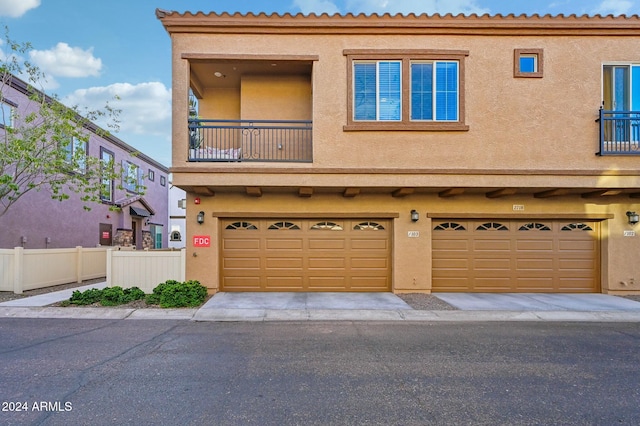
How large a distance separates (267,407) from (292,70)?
29.0 feet

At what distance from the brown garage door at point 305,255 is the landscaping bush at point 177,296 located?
142 cm

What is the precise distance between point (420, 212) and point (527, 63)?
4981mm

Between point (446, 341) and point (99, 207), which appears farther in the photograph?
point (99, 207)

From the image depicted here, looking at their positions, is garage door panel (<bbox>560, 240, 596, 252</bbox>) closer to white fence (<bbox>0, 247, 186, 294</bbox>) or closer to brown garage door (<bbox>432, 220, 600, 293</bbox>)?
brown garage door (<bbox>432, 220, 600, 293</bbox>)

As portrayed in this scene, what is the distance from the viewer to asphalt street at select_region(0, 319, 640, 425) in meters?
3.56

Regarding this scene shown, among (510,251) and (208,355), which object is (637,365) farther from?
(208,355)

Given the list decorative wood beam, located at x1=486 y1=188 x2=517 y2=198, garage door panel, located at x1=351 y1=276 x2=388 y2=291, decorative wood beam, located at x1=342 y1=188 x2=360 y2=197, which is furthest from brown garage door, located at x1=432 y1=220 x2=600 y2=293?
decorative wood beam, located at x1=342 y1=188 x2=360 y2=197

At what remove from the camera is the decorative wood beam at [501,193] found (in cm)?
906

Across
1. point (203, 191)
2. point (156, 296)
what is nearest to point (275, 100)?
point (203, 191)

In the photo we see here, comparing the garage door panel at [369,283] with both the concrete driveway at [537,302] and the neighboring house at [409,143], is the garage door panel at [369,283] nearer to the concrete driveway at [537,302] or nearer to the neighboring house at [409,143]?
the neighboring house at [409,143]

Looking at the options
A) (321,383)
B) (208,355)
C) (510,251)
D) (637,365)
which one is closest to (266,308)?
(208,355)

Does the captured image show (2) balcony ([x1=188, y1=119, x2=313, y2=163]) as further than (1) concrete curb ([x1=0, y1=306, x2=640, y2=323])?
Yes

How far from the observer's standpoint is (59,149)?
9.39 metres

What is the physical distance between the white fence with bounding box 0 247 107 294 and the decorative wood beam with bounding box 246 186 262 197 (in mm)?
6828
